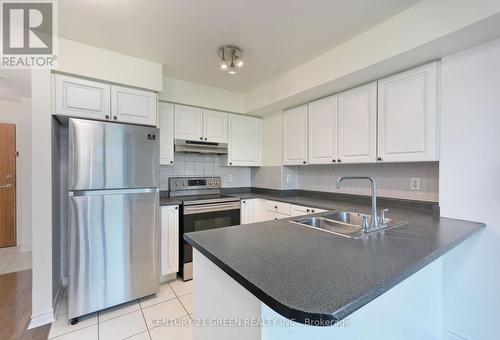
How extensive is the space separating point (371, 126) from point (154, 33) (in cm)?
205

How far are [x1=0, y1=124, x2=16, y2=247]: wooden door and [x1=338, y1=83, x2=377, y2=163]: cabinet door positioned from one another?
480 centimetres

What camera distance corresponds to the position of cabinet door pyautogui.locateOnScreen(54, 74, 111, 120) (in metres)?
1.86

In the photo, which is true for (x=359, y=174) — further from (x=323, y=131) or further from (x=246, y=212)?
(x=246, y=212)

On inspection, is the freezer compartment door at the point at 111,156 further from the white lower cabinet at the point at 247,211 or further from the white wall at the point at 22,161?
the white wall at the point at 22,161

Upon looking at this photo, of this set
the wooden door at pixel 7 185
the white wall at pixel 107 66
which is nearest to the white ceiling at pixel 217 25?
the white wall at pixel 107 66

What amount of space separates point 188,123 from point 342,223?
84.3 inches

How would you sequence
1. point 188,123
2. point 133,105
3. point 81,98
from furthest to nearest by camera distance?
point 188,123, point 133,105, point 81,98

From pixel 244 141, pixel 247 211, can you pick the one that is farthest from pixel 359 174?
pixel 244 141

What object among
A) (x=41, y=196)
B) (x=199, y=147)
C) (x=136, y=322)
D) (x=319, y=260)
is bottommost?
A: (x=136, y=322)

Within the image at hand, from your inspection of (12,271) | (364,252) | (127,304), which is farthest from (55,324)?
(364,252)

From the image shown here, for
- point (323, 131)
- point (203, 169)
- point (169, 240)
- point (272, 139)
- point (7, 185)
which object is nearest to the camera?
point (169, 240)

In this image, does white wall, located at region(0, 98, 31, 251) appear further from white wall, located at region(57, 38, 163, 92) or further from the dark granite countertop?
the dark granite countertop

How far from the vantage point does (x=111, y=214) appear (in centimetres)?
197

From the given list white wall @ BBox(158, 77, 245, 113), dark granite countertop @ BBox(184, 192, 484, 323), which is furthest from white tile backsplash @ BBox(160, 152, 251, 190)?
dark granite countertop @ BBox(184, 192, 484, 323)
